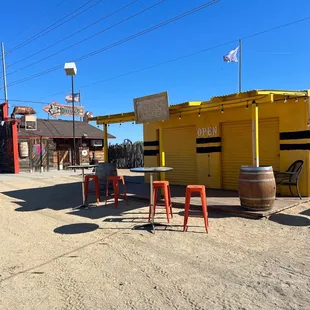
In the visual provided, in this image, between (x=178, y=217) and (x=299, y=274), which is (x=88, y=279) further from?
(x=178, y=217)

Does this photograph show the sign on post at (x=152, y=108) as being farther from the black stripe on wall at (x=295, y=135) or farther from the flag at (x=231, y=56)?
the flag at (x=231, y=56)

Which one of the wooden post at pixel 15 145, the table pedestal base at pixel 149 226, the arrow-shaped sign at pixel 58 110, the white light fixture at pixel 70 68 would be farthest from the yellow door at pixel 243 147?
the arrow-shaped sign at pixel 58 110

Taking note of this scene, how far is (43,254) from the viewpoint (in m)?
4.68

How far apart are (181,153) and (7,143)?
15.1 m

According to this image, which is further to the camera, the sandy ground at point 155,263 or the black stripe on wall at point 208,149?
the black stripe on wall at point 208,149

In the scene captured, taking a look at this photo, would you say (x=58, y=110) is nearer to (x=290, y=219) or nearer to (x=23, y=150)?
(x=23, y=150)

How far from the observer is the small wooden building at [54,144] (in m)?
22.2

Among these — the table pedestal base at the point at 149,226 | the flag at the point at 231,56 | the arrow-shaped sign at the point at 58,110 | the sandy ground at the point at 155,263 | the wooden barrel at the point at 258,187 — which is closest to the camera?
the sandy ground at the point at 155,263

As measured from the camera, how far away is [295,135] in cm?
827

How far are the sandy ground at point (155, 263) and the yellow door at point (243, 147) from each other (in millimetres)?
2372

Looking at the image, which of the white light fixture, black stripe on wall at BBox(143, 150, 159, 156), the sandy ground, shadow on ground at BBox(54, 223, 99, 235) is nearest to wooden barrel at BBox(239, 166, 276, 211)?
the sandy ground

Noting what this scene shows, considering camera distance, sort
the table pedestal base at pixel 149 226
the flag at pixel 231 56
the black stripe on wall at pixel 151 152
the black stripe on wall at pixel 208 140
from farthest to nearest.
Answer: the flag at pixel 231 56, the black stripe on wall at pixel 151 152, the black stripe on wall at pixel 208 140, the table pedestal base at pixel 149 226

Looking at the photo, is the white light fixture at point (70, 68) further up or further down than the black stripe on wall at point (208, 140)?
further up

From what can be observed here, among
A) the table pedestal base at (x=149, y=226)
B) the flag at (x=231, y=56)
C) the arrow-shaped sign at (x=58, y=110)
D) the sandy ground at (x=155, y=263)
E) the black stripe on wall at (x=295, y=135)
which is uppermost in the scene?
the flag at (x=231, y=56)
